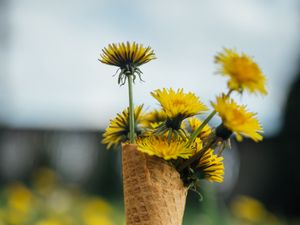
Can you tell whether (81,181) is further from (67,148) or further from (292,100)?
(292,100)

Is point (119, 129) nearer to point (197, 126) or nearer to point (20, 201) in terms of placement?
point (197, 126)

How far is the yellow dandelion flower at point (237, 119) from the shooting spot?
63 centimetres

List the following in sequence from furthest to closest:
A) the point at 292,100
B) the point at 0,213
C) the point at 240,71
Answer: the point at 292,100 < the point at 0,213 < the point at 240,71

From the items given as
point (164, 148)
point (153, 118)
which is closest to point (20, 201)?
point (153, 118)

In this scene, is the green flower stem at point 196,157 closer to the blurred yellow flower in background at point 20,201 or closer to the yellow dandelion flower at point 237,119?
the yellow dandelion flower at point 237,119

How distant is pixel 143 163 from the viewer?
0.66m

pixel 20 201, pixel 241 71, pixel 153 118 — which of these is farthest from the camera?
pixel 20 201

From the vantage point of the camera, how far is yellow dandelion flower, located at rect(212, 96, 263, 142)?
627mm

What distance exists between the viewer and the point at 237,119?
63 centimetres

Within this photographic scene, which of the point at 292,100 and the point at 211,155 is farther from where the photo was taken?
the point at 292,100

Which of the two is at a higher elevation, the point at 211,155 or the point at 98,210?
the point at 211,155

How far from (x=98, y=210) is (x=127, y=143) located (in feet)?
11.1

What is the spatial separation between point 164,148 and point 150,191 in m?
0.05

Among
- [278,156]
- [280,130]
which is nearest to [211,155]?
[280,130]
